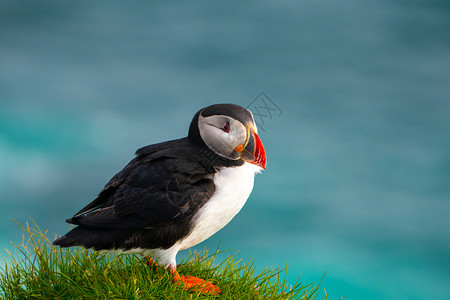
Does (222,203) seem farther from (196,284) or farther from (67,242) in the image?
(67,242)

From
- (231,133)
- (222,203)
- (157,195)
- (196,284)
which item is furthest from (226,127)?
(196,284)

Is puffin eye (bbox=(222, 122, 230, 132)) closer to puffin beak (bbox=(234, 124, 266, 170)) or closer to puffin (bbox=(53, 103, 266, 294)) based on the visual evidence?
puffin (bbox=(53, 103, 266, 294))

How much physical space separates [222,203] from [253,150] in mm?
449

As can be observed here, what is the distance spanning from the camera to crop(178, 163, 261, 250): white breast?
3713 mm

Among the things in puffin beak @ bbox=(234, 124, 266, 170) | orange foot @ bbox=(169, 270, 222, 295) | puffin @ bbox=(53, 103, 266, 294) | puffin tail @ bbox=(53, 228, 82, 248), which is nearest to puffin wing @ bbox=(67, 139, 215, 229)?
puffin @ bbox=(53, 103, 266, 294)

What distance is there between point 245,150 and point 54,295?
1.87 metres

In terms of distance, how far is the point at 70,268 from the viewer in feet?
13.9

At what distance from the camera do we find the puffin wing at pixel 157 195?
3586mm

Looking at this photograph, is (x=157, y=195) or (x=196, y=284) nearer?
(x=157, y=195)

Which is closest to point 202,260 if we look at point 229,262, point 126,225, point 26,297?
point 229,262

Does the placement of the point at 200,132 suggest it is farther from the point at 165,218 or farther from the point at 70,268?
the point at 70,268

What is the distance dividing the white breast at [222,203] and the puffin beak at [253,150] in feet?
0.55

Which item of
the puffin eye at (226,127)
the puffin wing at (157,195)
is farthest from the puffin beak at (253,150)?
the puffin wing at (157,195)

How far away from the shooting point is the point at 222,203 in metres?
3.75
